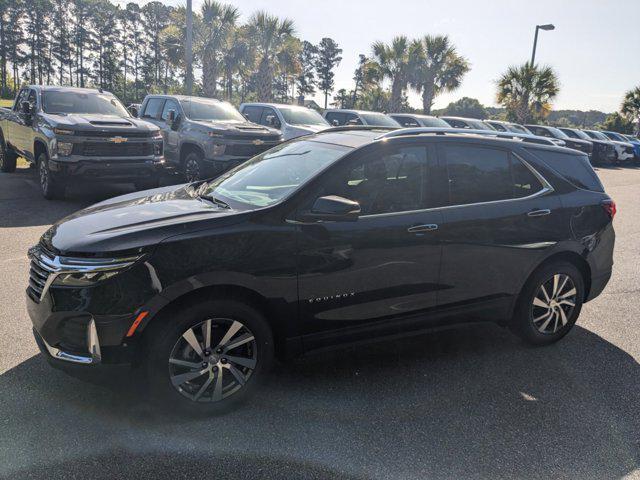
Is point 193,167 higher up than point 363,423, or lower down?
higher up

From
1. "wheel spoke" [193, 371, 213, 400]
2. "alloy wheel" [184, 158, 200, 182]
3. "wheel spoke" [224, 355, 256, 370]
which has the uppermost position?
"alloy wheel" [184, 158, 200, 182]

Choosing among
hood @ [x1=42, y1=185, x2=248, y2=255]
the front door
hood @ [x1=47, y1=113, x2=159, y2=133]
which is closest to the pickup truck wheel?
hood @ [x1=47, y1=113, x2=159, y2=133]

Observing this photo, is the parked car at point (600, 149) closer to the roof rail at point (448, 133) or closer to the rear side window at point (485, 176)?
the roof rail at point (448, 133)

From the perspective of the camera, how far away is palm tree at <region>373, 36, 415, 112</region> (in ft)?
109

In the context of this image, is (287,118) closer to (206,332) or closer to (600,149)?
(206,332)

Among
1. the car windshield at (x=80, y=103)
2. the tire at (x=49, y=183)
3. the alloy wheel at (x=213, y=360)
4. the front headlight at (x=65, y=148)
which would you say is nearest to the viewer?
the alloy wheel at (x=213, y=360)

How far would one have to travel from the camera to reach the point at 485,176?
13.0 ft

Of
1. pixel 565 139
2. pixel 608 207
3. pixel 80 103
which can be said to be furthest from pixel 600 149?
pixel 608 207

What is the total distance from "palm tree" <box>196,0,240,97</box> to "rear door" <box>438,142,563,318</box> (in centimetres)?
2771

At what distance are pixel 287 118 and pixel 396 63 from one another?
2293 centimetres

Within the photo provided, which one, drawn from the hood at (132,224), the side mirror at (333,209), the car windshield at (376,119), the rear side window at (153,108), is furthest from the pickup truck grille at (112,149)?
the car windshield at (376,119)

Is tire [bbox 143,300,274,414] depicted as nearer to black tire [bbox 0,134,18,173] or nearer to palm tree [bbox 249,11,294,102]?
black tire [bbox 0,134,18,173]

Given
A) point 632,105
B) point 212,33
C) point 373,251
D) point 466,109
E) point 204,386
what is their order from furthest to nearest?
1. point 466,109
2. point 632,105
3. point 212,33
4. point 373,251
5. point 204,386

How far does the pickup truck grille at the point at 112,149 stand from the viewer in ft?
28.6
